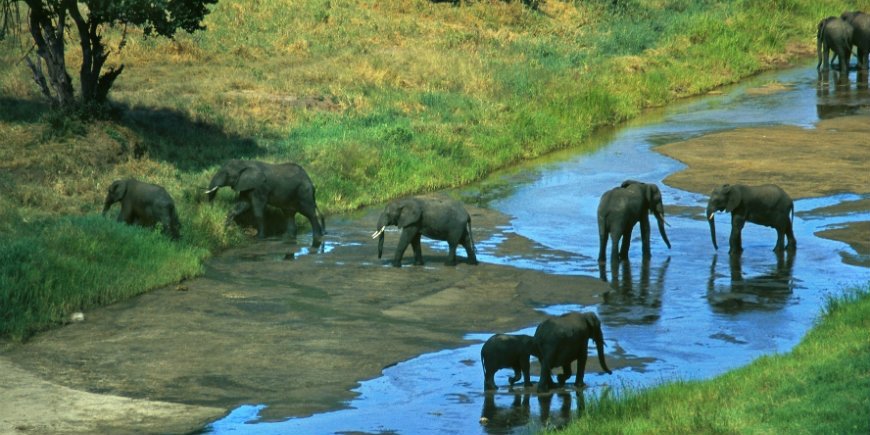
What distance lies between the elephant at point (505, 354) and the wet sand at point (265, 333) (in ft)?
4.02

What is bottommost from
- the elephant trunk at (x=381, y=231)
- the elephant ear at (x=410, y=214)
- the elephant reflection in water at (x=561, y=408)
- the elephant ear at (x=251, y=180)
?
the elephant reflection in water at (x=561, y=408)

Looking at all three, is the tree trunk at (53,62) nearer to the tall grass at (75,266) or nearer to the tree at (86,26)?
the tree at (86,26)

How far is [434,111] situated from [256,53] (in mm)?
7572

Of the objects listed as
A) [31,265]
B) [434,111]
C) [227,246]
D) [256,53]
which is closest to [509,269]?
[227,246]

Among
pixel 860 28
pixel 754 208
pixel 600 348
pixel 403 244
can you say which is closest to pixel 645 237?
pixel 754 208

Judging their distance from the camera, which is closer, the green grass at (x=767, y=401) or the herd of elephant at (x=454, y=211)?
the green grass at (x=767, y=401)

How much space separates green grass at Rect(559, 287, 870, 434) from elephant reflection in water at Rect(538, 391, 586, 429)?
222mm

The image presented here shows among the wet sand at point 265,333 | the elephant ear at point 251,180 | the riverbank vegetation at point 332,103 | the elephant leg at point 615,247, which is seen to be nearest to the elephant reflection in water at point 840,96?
the riverbank vegetation at point 332,103

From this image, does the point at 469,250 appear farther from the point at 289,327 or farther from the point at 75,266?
the point at 75,266

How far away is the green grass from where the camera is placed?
11172mm

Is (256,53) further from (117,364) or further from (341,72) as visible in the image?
(117,364)

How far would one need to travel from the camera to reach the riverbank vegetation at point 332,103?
759 inches

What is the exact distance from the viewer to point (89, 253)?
60.2 ft

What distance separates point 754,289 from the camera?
18750 millimetres
